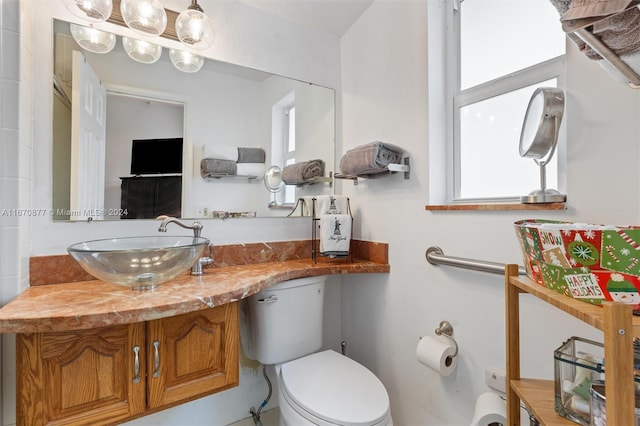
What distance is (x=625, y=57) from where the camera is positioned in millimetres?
605

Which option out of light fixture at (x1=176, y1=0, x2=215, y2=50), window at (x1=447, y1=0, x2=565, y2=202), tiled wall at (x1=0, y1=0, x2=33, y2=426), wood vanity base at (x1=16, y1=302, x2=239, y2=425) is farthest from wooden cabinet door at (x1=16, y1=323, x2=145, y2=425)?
window at (x1=447, y1=0, x2=565, y2=202)

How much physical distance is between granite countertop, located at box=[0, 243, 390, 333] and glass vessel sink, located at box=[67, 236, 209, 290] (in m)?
0.04

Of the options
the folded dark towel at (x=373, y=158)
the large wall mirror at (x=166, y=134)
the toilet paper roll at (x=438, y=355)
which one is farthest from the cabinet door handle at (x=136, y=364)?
the folded dark towel at (x=373, y=158)

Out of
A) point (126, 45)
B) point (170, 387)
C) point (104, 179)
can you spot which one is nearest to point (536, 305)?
point (170, 387)

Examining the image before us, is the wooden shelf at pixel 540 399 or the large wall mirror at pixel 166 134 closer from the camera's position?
the wooden shelf at pixel 540 399

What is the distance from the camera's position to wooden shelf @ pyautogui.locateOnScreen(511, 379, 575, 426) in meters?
0.64

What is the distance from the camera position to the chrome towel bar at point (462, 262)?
3.33 feet

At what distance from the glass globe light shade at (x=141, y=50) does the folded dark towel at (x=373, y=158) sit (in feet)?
3.41

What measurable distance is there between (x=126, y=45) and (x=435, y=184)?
1511 millimetres

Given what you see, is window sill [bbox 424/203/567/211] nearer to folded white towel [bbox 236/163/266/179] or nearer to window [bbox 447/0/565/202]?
window [bbox 447/0/565/202]

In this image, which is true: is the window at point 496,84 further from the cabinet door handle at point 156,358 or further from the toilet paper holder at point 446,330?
the cabinet door handle at point 156,358

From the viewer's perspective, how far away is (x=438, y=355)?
3.84ft

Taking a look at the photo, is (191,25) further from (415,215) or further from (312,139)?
(415,215)

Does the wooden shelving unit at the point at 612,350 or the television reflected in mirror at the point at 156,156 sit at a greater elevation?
the television reflected in mirror at the point at 156,156
